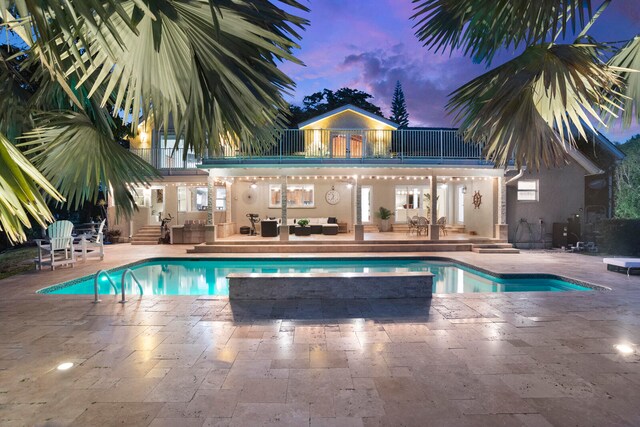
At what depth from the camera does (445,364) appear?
3545 mm

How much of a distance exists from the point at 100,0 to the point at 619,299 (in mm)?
7942

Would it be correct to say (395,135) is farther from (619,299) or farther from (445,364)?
(445,364)

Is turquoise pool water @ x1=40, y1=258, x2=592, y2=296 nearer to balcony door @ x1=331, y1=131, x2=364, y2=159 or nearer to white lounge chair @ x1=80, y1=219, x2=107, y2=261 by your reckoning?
white lounge chair @ x1=80, y1=219, x2=107, y2=261

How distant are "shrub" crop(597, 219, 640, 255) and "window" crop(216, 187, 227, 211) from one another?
15.4 m

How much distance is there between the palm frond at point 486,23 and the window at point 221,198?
14.4m

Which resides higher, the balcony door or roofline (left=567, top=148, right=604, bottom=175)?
the balcony door

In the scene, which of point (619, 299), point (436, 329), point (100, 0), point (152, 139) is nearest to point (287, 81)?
point (100, 0)

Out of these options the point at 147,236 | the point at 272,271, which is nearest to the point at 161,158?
the point at 147,236

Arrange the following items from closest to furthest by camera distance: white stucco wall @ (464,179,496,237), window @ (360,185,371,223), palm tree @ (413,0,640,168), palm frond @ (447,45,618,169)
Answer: palm tree @ (413,0,640,168), palm frond @ (447,45,618,169), white stucco wall @ (464,179,496,237), window @ (360,185,371,223)

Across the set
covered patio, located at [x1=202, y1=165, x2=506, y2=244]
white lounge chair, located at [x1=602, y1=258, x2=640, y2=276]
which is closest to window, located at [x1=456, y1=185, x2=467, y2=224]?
covered patio, located at [x1=202, y1=165, x2=506, y2=244]

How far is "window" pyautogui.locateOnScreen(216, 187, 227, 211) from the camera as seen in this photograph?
1722 centimetres

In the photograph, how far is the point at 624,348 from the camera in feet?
12.9

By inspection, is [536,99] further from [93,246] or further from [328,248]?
[93,246]

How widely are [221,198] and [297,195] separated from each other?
A: 12.5 ft
